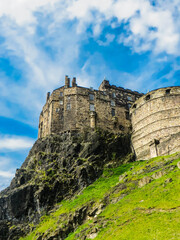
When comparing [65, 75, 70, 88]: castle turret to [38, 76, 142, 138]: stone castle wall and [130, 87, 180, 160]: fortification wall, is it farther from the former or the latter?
[130, 87, 180, 160]: fortification wall

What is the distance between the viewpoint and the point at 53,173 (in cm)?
4119

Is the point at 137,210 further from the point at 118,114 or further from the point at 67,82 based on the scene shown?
the point at 67,82

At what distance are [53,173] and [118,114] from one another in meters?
20.5

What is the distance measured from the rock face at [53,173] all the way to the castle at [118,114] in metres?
3.41

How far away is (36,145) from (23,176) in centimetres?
686

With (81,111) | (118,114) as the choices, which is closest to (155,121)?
(118,114)

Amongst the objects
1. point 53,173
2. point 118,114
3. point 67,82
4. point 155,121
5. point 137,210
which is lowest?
point 137,210

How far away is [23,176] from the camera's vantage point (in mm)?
43625

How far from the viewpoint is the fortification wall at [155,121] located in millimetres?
44334

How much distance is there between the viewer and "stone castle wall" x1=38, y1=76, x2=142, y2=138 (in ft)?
163

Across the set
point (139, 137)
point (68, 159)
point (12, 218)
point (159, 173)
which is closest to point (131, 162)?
point (139, 137)

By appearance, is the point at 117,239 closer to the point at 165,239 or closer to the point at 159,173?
the point at 165,239

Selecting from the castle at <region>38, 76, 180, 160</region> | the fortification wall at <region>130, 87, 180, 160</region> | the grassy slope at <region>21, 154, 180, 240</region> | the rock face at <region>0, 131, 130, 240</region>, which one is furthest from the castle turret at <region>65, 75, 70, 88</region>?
the grassy slope at <region>21, 154, 180, 240</region>

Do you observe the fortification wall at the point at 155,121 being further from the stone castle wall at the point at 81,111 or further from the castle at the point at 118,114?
the stone castle wall at the point at 81,111
